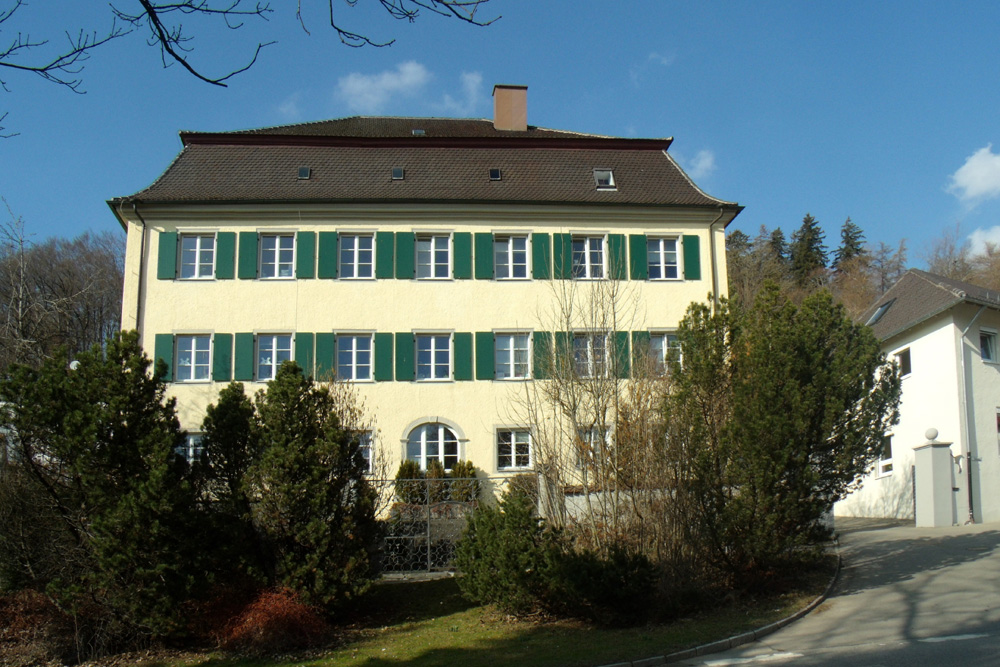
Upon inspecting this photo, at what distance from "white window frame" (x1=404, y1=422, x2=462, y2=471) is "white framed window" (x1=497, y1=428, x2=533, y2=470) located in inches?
40.1

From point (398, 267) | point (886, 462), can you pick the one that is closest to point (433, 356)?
point (398, 267)

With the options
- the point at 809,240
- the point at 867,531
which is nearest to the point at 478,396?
the point at 867,531

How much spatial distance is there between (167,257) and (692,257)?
13442 mm

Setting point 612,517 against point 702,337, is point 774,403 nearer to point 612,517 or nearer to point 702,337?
point 702,337

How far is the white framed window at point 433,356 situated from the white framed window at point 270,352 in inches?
127

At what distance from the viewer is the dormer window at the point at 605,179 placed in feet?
81.7

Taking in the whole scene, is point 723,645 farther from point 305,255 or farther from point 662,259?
point 305,255

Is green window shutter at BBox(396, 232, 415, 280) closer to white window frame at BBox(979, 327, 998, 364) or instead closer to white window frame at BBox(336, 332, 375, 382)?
white window frame at BBox(336, 332, 375, 382)

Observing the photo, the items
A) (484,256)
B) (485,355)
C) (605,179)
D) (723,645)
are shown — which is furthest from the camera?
(605,179)

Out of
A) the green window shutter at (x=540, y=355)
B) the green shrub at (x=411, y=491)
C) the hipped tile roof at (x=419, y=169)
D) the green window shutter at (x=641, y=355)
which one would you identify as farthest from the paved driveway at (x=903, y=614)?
the hipped tile roof at (x=419, y=169)

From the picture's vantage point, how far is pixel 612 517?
12914mm

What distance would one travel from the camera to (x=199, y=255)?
2344 cm

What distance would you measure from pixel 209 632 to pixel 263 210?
13.6m

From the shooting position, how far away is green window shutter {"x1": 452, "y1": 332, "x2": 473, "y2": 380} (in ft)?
75.0
